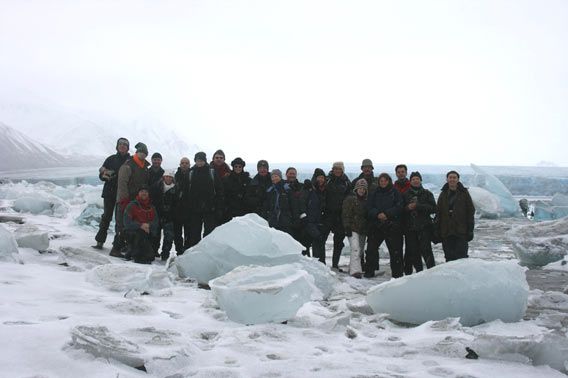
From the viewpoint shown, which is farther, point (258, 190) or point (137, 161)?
point (258, 190)

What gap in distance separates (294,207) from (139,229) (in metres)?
2.01

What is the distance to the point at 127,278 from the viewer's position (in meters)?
4.36

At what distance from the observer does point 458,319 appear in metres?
3.49

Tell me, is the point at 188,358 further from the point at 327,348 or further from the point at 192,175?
the point at 192,175

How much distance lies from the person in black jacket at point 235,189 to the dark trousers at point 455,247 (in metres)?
2.74

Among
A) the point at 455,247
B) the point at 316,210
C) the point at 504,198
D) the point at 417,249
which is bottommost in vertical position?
the point at 504,198

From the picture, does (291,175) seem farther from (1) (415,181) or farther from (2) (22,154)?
(2) (22,154)

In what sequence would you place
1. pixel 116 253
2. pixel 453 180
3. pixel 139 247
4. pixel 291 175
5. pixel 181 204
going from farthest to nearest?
pixel 291 175 → pixel 181 204 → pixel 116 253 → pixel 139 247 → pixel 453 180

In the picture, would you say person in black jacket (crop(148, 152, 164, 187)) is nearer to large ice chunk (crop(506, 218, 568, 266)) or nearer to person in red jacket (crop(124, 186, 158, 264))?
person in red jacket (crop(124, 186, 158, 264))

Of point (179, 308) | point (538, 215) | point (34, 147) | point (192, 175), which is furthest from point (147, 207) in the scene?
point (34, 147)

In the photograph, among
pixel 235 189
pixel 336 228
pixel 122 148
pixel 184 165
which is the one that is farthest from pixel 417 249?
pixel 122 148

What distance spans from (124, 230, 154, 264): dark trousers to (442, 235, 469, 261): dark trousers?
11.9 ft

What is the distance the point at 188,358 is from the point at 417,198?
3988 mm

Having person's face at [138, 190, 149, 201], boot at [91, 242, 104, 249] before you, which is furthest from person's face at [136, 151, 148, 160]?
boot at [91, 242, 104, 249]
